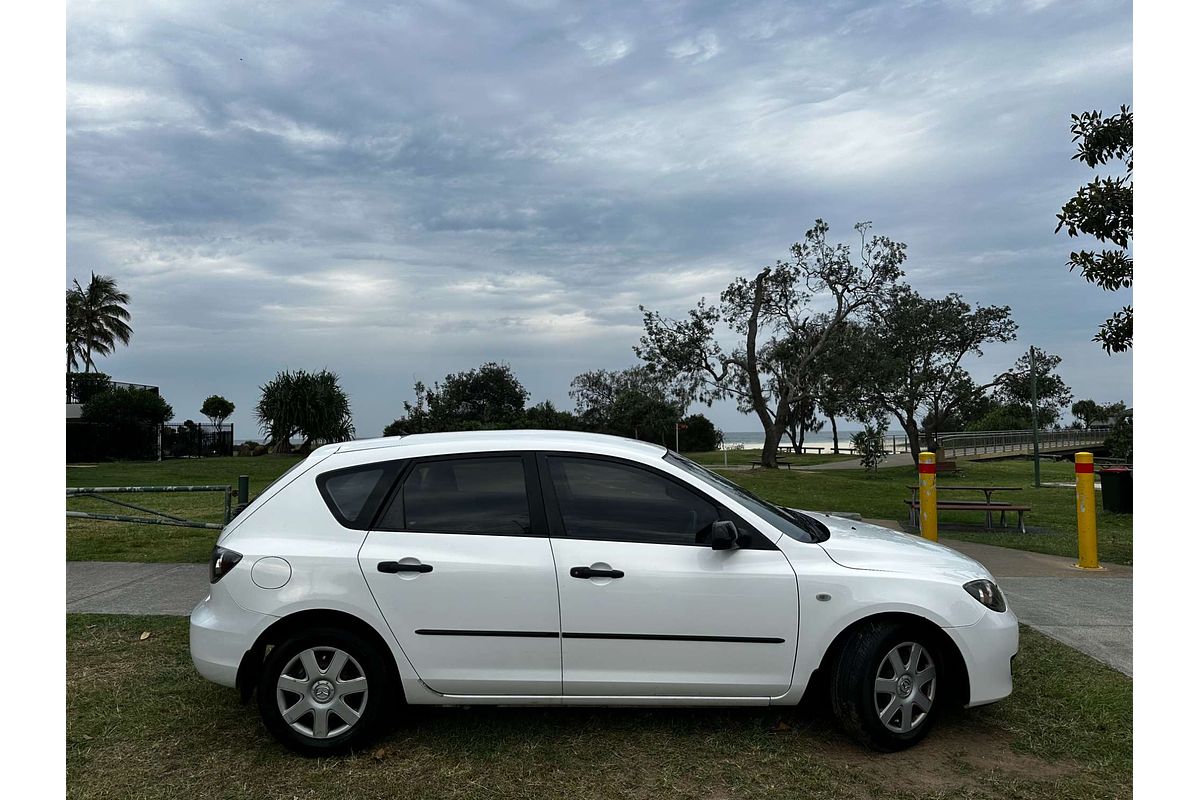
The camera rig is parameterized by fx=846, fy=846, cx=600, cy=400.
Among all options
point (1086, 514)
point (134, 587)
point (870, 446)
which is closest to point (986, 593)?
point (1086, 514)

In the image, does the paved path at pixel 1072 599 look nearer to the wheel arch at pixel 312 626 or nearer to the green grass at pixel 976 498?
the green grass at pixel 976 498

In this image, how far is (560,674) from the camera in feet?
14.1

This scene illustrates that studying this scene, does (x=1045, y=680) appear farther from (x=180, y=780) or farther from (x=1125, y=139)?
(x=1125, y=139)

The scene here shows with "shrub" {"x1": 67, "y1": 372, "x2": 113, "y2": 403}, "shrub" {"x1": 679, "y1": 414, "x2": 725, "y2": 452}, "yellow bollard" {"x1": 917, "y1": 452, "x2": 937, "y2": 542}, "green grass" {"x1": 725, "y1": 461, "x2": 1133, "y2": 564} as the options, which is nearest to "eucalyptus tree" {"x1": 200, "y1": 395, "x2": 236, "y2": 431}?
"shrub" {"x1": 67, "y1": 372, "x2": 113, "y2": 403}

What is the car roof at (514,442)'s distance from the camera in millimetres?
4621

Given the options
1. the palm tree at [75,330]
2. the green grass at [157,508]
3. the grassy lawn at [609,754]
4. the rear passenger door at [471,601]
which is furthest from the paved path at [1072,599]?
the palm tree at [75,330]

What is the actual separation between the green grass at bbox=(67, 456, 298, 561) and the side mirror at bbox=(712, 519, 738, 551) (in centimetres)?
853

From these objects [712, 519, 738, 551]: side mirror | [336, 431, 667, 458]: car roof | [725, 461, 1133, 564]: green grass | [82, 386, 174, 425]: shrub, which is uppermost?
[82, 386, 174, 425]: shrub

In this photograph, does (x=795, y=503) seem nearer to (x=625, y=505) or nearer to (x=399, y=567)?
(x=625, y=505)

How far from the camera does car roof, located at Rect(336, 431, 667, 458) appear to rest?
4621mm

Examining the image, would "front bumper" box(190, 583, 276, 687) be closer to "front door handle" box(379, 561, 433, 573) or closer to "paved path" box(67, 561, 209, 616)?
"front door handle" box(379, 561, 433, 573)

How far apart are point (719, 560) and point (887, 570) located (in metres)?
0.89

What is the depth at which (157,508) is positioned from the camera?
60.7 ft

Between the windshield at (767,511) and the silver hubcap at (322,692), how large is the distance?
2010 millimetres
